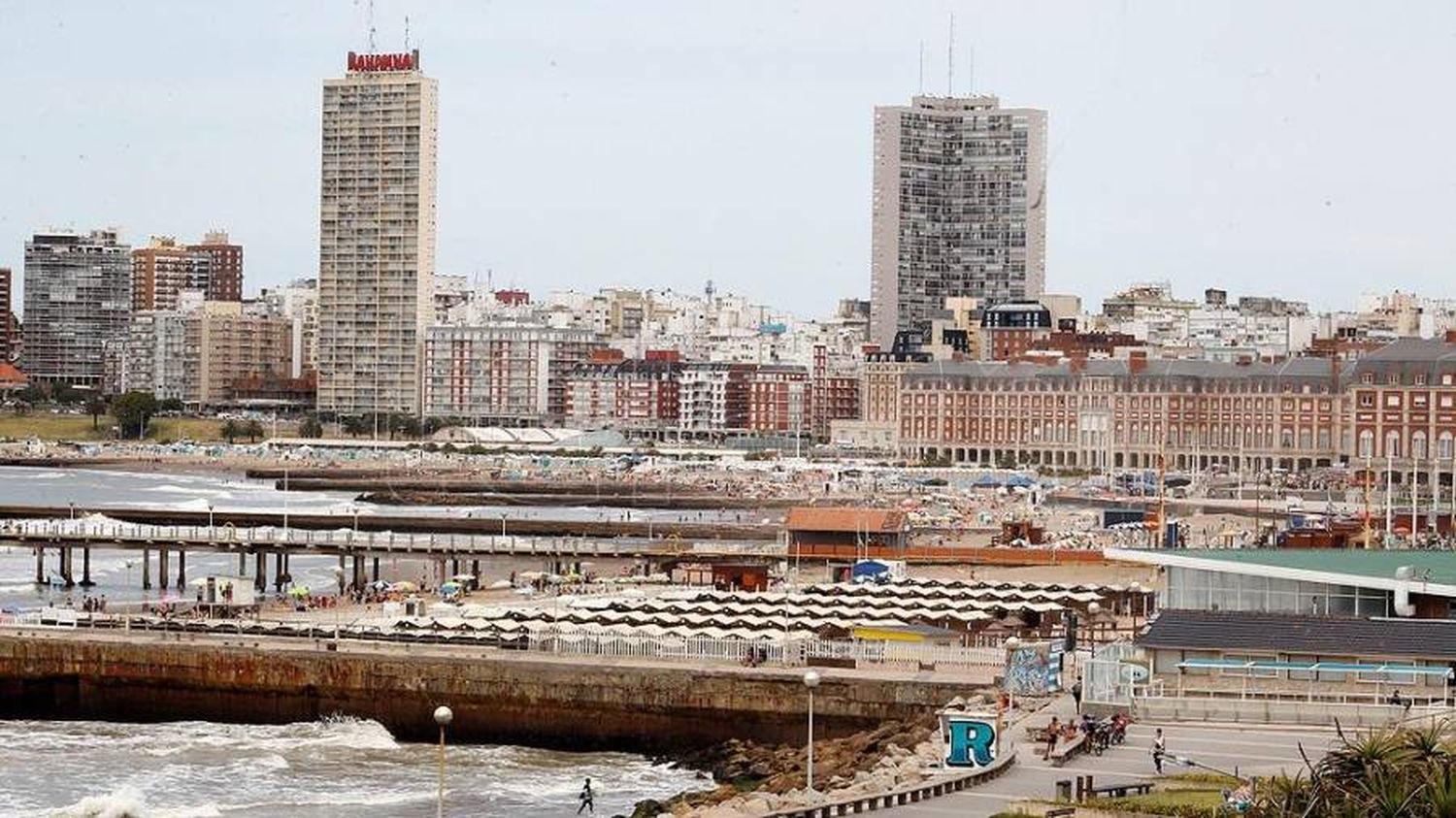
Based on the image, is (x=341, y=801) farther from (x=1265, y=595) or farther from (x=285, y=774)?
(x=1265, y=595)

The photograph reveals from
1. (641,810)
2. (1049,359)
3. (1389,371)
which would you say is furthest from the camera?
(1049,359)

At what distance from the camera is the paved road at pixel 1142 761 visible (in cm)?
3144

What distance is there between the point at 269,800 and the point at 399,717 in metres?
7.51

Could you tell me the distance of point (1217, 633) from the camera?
4094 cm

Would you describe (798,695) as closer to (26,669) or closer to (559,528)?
(26,669)

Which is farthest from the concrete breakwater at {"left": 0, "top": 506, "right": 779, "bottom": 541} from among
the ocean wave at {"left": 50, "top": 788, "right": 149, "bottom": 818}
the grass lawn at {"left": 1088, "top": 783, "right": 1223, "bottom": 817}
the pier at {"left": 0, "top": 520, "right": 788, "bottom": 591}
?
the grass lawn at {"left": 1088, "top": 783, "right": 1223, "bottom": 817}

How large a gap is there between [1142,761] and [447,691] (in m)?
15.9

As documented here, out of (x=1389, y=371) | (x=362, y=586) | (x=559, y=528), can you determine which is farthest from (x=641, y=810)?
(x=1389, y=371)

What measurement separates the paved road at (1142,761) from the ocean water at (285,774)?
23.5 feet

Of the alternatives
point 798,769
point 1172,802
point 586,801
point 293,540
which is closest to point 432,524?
point 293,540

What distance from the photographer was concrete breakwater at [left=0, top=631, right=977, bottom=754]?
1764 inches

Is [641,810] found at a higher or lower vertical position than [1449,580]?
lower

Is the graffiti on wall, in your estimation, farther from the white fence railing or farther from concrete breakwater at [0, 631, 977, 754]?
the white fence railing

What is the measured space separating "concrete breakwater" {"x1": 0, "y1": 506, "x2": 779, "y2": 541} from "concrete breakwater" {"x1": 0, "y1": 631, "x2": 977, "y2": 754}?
3405cm
